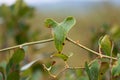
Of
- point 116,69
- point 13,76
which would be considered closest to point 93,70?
point 116,69

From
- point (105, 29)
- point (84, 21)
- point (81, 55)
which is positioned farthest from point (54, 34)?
point (84, 21)

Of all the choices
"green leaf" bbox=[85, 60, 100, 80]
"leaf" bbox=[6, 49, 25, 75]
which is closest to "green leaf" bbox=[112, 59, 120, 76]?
"green leaf" bbox=[85, 60, 100, 80]

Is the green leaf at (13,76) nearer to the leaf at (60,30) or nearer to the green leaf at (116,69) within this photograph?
the leaf at (60,30)

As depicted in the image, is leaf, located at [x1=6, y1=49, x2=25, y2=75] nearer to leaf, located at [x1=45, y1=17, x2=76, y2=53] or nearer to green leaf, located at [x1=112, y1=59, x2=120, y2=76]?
leaf, located at [x1=45, y1=17, x2=76, y2=53]

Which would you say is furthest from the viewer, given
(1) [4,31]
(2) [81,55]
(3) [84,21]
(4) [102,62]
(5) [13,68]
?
(3) [84,21]

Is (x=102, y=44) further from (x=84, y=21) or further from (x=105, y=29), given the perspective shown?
(x=84, y=21)

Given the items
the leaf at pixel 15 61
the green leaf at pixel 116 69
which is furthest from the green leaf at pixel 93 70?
the leaf at pixel 15 61

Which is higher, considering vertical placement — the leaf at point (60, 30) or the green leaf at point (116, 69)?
the leaf at point (60, 30)
